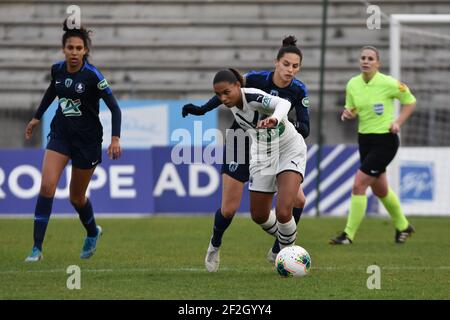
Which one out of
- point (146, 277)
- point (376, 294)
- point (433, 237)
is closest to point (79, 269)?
point (146, 277)

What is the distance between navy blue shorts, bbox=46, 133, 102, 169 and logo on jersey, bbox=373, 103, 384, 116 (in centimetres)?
383

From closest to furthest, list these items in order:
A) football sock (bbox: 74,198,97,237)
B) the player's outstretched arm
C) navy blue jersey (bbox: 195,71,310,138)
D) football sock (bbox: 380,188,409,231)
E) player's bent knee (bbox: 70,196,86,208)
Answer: the player's outstretched arm, navy blue jersey (bbox: 195,71,310,138), player's bent knee (bbox: 70,196,86,208), football sock (bbox: 74,198,97,237), football sock (bbox: 380,188,409,231)

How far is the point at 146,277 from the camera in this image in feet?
27.3

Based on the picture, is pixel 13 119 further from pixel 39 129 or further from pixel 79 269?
pixel 79 269

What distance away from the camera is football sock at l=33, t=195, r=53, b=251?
947cm

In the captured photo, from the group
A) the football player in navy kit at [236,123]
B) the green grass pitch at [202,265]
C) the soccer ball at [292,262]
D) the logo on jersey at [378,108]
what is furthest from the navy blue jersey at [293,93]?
the logo on jersey at [378,108]

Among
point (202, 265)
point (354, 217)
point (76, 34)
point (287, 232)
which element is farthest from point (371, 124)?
point (76, 34)

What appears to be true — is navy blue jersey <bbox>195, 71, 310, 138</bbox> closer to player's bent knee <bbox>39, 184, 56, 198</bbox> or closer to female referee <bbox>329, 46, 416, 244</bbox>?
player's bent knee <bbox>39, 184, 56, 198</bbox>

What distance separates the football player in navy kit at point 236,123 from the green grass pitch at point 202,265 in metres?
0.40

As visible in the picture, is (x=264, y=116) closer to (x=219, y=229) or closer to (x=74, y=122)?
(x=219, y=229)

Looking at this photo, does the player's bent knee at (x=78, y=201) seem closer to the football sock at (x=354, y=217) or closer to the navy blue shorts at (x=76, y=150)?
the navy blue shorts at (x=76, y=150)

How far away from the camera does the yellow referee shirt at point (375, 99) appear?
1200 centimetres

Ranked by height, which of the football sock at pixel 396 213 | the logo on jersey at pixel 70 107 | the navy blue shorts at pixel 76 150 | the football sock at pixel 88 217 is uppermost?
the logo on jersey at pixel 70 107

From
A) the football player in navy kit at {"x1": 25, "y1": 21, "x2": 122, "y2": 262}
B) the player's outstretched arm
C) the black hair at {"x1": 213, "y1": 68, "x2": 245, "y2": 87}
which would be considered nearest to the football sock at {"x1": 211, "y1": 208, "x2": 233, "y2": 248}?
the player's outstretched arm
